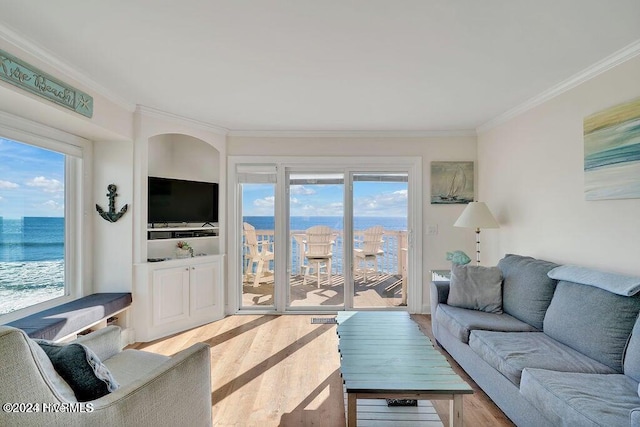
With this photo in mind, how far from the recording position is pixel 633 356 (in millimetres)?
1682

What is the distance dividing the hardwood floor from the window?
1001mm

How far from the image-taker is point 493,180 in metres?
3.84

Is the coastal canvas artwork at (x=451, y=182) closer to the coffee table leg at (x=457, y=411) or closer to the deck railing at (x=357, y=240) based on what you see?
the deck railing at (x=357, y=240)

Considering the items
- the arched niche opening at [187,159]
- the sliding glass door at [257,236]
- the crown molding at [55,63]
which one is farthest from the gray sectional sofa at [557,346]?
the crown molding at [55,63]

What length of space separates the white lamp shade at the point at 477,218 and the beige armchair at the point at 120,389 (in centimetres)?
292

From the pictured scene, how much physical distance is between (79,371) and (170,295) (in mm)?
2399

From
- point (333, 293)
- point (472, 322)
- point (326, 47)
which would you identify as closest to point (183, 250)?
point (333, 293)

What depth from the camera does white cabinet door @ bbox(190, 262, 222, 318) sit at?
12.1ft

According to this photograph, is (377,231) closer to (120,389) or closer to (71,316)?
(71,316)

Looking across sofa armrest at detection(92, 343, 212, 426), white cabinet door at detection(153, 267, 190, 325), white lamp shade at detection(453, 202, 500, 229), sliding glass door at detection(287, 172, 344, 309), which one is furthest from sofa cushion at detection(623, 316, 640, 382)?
white cabinet door at detection(153, 267, 190, 325)

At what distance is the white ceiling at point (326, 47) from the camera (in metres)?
1.72

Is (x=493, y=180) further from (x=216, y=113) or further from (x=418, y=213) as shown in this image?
(x=216, y=113)

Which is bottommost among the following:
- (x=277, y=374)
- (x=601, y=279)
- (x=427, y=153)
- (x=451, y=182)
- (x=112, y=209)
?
(x=277, y=374)

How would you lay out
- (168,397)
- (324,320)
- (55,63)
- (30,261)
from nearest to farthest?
(168,397), (55,63), (30,261), (324,320)
